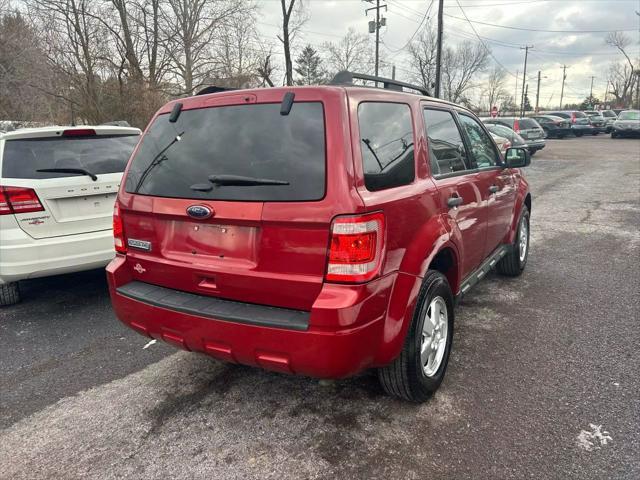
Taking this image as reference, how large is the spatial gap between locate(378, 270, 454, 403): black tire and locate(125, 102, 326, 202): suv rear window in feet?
3.08

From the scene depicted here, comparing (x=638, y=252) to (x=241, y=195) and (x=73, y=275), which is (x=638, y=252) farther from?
(x=73, y=275)

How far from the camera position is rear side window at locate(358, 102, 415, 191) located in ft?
7.63

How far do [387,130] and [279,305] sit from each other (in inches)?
44.3

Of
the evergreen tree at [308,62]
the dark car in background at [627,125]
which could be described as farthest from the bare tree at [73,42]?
the evergreen tree at [308,62]

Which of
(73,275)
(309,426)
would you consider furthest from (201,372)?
(73,275)

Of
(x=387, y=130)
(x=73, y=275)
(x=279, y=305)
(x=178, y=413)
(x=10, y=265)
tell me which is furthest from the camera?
(x=73, y=275)

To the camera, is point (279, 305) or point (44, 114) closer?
point (279, 305)

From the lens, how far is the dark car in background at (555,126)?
29.8 meters

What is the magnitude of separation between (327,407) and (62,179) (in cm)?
313

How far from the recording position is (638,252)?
6.04 metres

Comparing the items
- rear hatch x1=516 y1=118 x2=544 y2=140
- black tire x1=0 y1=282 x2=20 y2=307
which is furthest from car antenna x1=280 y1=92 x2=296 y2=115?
rear hatch x1=516 y1=118 x2=544 y2=140

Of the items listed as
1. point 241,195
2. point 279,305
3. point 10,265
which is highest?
point 241,195

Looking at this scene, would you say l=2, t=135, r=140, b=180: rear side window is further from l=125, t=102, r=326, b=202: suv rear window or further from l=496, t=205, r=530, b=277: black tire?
l=496, t=205, r=530, b=277: black tire

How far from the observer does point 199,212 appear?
7.88ft
